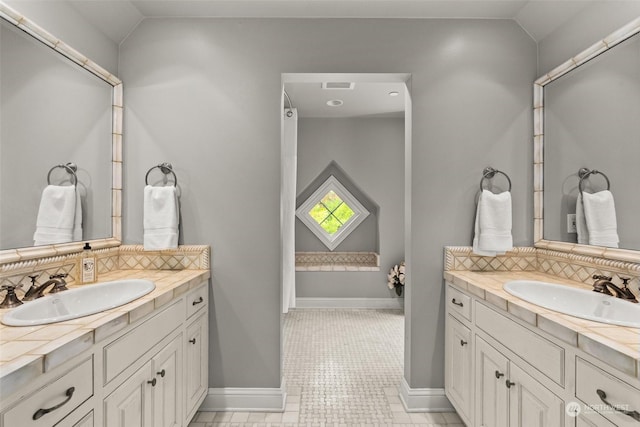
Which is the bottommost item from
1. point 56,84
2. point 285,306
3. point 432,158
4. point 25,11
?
point 285,306

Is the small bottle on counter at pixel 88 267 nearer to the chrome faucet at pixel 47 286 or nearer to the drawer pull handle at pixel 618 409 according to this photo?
the chrome faucet at pixel 47 286

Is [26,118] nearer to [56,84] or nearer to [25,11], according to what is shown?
[56,84]

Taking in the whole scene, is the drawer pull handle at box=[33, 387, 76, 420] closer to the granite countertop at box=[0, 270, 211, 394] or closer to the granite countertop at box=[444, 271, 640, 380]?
the granite countertop at box=[0, 270, 211, 394]

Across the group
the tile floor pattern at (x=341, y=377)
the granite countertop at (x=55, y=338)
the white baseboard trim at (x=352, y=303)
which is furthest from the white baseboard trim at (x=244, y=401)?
the white baseboard trim at (x=352, y=303)

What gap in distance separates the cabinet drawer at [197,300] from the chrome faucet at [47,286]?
56 cm

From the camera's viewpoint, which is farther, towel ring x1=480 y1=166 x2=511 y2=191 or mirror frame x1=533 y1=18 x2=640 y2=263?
towel ring x1=480 y1=166 x2=511 y2=191

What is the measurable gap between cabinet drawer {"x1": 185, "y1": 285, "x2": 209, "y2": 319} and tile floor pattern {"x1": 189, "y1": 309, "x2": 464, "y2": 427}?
0.69 metres

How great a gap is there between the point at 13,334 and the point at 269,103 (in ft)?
5.46

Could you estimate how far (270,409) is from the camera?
212cm

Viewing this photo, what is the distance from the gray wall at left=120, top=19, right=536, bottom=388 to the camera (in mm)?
2123

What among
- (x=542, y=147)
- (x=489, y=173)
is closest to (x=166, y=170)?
(x=489, y=173)

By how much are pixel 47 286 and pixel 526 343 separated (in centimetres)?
201

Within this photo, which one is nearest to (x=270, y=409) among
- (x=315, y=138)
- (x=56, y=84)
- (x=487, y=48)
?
(x=56, y=84)

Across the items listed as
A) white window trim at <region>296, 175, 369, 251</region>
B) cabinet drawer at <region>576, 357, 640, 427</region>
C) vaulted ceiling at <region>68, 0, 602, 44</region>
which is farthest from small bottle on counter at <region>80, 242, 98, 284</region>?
white window trim at <region>296, 175, 369, 251</region>
